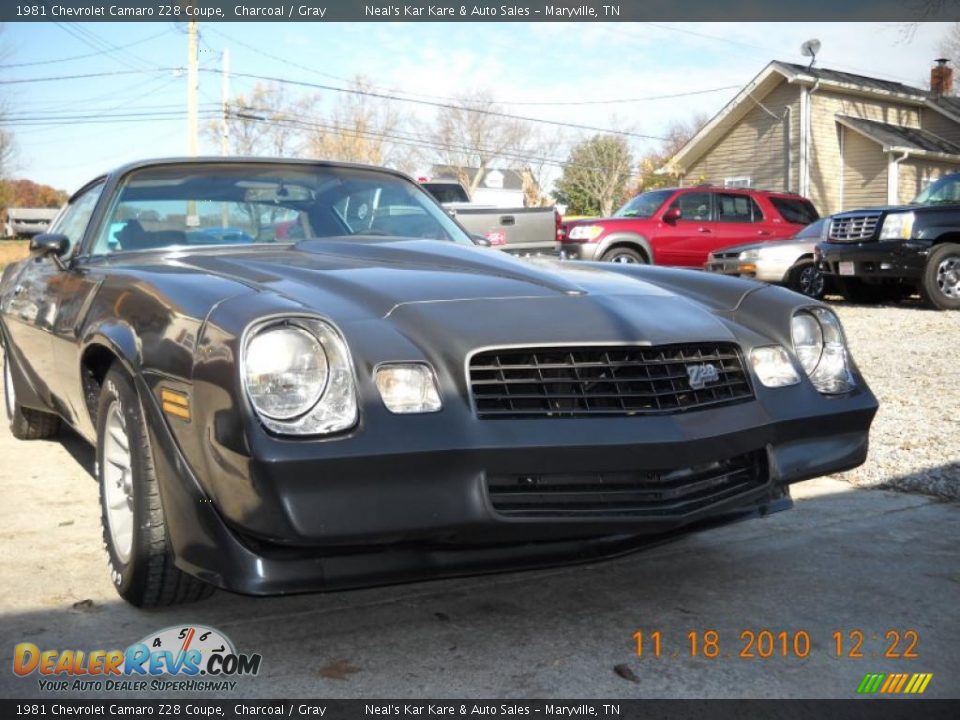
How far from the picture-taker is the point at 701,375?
275cm

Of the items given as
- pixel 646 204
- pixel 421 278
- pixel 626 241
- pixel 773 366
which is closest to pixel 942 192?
pixel 626 241

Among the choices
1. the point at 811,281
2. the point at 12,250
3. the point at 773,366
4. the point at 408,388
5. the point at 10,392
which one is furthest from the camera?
the point at 12,250

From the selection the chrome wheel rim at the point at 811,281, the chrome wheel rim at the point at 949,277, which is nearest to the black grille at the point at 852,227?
the chrome wheel rim at the point at 949,277

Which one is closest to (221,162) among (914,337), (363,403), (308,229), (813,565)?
(308,229)

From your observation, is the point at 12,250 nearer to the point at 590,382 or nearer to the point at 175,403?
the point at 175,403

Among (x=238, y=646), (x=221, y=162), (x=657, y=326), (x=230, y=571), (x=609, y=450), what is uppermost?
(x=221, y=162)

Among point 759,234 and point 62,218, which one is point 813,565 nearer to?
point 62,218

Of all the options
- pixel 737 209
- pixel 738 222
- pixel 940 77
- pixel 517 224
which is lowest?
pixel 517 224

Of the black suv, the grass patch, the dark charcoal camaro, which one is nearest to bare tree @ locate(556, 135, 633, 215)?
the grass patch

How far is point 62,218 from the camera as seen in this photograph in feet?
17.0

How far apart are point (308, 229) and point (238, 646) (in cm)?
183

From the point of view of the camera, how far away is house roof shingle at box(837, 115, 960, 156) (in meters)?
25.3
